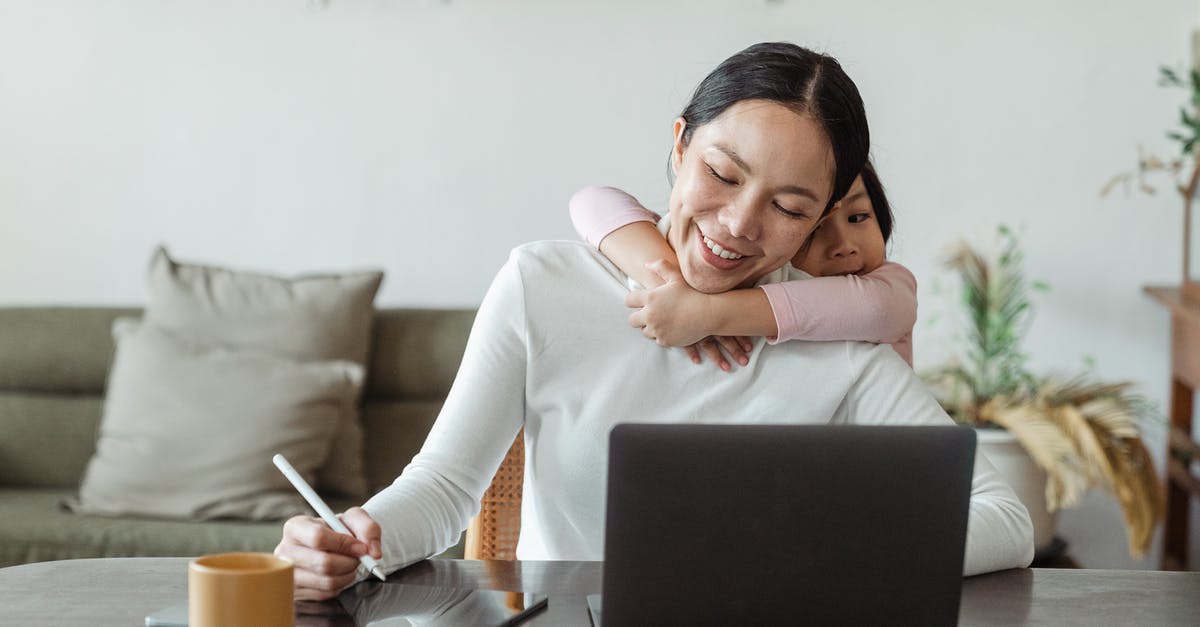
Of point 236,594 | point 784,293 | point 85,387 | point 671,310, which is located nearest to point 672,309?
point 671,310

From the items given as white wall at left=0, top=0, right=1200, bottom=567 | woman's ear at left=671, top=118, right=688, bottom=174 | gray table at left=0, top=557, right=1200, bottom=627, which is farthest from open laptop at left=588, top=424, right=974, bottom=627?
white wall at left=0, top=0, right=1200, bottom=567

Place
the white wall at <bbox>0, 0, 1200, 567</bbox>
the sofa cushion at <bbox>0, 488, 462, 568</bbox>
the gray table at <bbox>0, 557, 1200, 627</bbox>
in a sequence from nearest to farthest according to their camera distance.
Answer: the gray table at <bbox>0, 557, 1200, 627</bbox> < the sofa cushion at <bbox>0, 488, 462, 568</bbox> < the white wall at <bbox>0, 0, 1200, 567</bbox>

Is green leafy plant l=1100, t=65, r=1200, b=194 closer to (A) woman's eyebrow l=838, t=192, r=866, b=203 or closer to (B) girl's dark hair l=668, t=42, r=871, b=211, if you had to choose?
(A) woman's eyebrow l=838, t=192, r=866, b=203

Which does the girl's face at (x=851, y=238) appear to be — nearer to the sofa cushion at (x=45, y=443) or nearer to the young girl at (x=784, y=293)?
the young girl at (x=784, y=293)

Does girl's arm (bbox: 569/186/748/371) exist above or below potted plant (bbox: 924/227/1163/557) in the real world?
above

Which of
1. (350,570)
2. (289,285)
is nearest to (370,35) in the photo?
(289,285)

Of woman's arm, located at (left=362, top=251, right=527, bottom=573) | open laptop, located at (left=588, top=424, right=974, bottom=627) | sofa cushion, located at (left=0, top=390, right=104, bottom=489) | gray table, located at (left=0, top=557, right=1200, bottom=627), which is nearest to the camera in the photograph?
open laptop, located at (left=588, top=424, right=974, bottom=627)

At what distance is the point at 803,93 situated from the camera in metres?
1.29

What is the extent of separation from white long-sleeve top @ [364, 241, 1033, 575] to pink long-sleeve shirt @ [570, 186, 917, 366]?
0.03 meters

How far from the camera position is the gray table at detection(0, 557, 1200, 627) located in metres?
1.05

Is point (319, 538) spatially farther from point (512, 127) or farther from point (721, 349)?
point (512, 127)

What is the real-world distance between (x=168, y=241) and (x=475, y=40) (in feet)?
3.00

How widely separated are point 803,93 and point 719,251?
7.2 inches

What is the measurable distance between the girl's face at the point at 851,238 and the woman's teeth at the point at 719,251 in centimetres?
18
